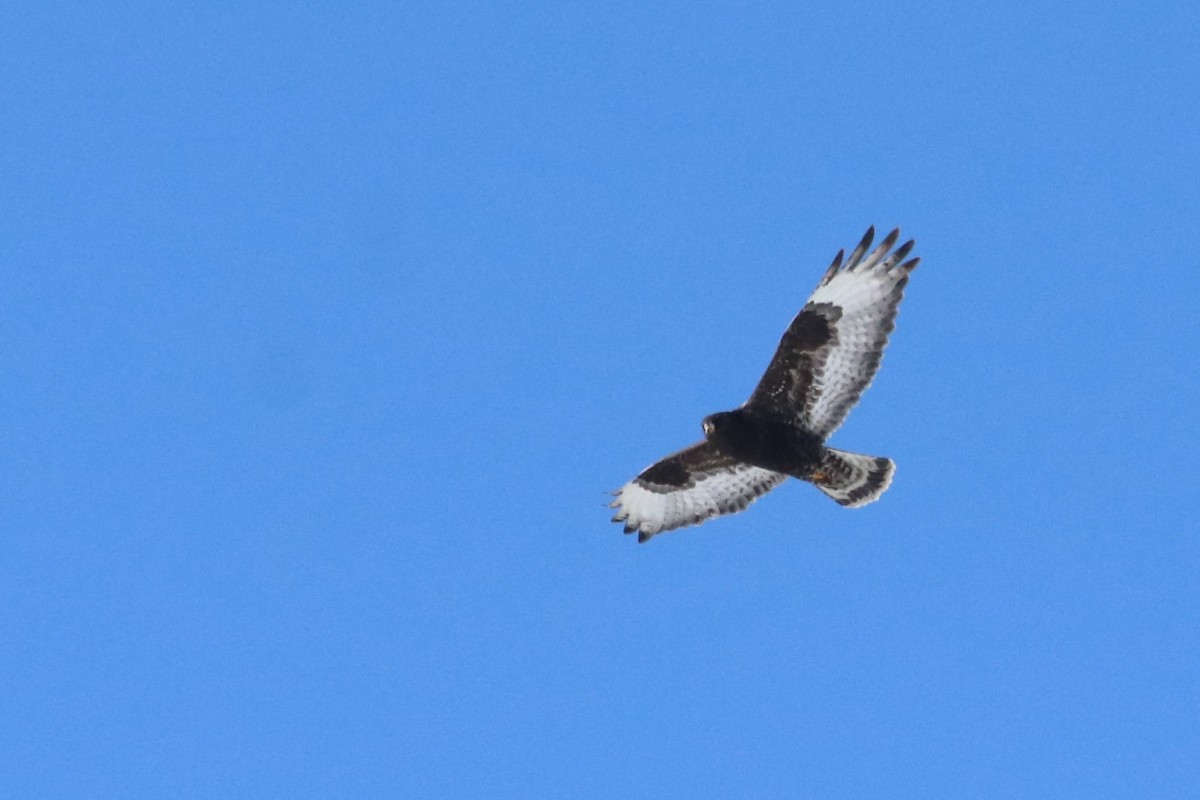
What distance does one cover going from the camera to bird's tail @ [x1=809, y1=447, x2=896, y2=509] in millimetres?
17688

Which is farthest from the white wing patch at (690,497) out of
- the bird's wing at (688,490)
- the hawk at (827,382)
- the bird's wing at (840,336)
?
the bird's wing at (840,336)

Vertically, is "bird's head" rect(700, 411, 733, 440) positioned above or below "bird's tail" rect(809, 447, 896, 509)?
above

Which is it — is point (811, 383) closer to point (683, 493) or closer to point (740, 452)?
point (740, 452)

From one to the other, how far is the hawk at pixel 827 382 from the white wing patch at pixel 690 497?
2.33 feet

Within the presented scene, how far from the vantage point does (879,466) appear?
17.8m

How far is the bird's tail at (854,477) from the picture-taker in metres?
17.7

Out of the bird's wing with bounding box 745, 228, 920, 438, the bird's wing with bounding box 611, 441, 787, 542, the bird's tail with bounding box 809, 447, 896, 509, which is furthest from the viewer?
the bird's wing with bounding box 611, 441, 787, 542

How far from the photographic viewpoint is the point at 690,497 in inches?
741

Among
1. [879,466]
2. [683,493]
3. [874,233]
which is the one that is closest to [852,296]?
[874,233]

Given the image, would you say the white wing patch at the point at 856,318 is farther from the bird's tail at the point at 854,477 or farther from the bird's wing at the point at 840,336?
the bird's tail at the point at 854,477

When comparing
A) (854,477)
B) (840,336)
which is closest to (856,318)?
(840,336)

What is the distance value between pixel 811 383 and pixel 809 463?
32.6 inches

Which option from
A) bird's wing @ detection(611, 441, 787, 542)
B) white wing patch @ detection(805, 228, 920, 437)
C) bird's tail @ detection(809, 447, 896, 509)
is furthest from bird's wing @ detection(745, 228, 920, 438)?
bird's wing @ detection(611, 441, 787, 542)

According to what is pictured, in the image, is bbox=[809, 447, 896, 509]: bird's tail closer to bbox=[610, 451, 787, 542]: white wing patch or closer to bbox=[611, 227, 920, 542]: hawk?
bbox=[611, 227, 920, 542]: hawk
